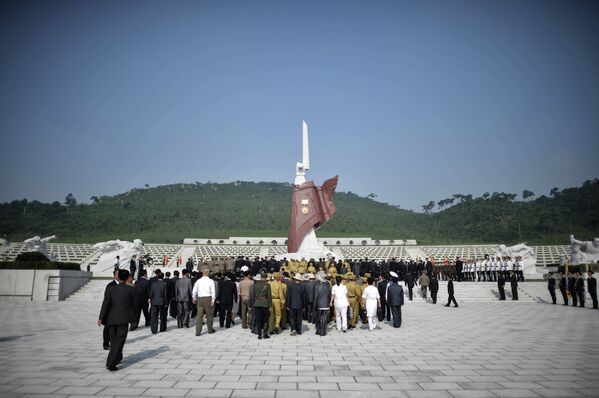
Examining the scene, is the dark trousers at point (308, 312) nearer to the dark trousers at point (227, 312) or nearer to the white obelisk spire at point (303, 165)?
the dark trousers at point (227, 312)

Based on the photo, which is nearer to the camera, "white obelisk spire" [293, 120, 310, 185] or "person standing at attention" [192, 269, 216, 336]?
"person standing at attention" [192, 269, 216, 336]

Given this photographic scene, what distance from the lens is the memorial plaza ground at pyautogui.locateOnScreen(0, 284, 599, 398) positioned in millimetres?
4734

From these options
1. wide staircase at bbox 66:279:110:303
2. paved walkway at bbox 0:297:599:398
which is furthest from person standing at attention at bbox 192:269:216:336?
wide staircase at bbox 66:279:110:303

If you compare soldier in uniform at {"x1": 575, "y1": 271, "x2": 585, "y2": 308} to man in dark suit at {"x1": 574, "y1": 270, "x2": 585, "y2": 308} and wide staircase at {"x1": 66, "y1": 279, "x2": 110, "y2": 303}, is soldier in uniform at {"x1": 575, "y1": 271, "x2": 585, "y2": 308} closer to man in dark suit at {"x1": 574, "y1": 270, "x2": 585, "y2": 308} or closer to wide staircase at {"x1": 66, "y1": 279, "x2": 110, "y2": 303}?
man in dark suit at {"x1": 574, "y1": 270, "x2": 585, "y2": 308}

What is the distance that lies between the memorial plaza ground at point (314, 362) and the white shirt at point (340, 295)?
80 centimetres

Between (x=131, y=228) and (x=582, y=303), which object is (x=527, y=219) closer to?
(x=582, y=303)

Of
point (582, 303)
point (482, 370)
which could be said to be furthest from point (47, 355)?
point (582, 303)

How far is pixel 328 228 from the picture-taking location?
64625mm

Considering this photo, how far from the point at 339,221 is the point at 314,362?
64.5 m

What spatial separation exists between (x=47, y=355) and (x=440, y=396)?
624 centimetres

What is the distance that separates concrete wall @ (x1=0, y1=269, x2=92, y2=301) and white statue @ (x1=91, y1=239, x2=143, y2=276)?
159 inches

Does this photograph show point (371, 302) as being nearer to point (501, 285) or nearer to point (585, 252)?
point (501, 285)

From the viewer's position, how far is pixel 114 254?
69.8 feet

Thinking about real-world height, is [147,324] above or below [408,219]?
below
